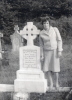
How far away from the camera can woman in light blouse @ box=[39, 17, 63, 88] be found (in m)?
5.94

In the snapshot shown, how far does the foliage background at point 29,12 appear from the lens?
53.2 ft

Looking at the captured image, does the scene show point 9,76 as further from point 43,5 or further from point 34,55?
point 43,5

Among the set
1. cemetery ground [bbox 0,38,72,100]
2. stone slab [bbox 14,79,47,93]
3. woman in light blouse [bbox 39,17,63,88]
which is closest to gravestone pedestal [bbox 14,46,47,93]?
stone slab [bbox 14,79,47,93]

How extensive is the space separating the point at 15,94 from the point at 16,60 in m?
5.53

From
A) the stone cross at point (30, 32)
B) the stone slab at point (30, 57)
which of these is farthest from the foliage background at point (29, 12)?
the stone slab at point (30, 57)

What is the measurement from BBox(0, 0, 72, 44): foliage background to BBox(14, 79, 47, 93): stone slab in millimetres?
10190

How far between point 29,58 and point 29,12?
36.7ft

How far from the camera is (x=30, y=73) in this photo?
6000 mm

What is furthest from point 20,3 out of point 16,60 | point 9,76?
point 9,76

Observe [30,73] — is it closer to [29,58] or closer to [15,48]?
[29,58]

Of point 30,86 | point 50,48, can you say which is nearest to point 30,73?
point 30,86

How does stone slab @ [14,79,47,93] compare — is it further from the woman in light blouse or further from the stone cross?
the stone cross

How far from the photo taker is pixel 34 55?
603 cm

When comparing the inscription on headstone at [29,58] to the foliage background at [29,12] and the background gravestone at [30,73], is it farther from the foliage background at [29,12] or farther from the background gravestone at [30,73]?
the foliage background at [29,12]
